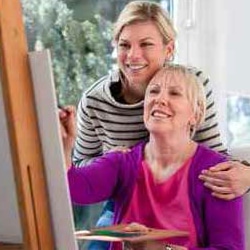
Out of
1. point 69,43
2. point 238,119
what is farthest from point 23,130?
point 238,119

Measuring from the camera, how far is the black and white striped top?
6.00 ft

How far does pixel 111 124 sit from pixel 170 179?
359mm

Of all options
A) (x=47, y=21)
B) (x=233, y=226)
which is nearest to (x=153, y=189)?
(x=233, y=226)

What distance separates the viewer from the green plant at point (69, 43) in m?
2.20

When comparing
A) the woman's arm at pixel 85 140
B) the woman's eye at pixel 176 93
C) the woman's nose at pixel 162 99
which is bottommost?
the woman's arm at pixel 85 140

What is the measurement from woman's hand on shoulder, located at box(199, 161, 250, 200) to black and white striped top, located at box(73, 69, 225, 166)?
25 cm

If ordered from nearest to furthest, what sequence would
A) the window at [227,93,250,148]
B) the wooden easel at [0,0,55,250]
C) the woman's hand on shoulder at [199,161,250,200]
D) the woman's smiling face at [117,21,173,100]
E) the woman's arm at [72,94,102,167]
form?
the wooden easel at [0,0,55,250], the woman's hand on shoulder at [199,161,250,200], the woman's smiling face at [117,21,173,100], the woman's arm at [72,94,102,167], the window at [227,93,250,148]

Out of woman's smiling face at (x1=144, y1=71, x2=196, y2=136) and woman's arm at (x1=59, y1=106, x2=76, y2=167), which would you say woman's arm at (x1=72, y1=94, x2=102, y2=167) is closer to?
woman's smiling face at (x1=144, y1=71, x2=196, y2=136)

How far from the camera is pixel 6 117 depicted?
811 mm

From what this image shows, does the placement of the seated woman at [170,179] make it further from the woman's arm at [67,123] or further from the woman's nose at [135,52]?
the woman's arm at [67,123]

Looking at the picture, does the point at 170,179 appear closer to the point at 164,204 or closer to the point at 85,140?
the point at 164,204

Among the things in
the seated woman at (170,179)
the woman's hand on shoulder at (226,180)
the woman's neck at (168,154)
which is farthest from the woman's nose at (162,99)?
the woman's hand on shoulder at (226,180)

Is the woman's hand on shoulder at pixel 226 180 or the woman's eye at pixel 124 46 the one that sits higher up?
the woman's eye at pixel 124 46

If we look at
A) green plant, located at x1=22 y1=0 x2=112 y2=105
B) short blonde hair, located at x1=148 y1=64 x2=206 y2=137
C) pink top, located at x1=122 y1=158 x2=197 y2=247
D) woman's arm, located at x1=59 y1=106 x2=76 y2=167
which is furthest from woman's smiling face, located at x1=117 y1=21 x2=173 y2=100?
woman's arm, located at x1=59 y1=106 x2=76 y2=167
